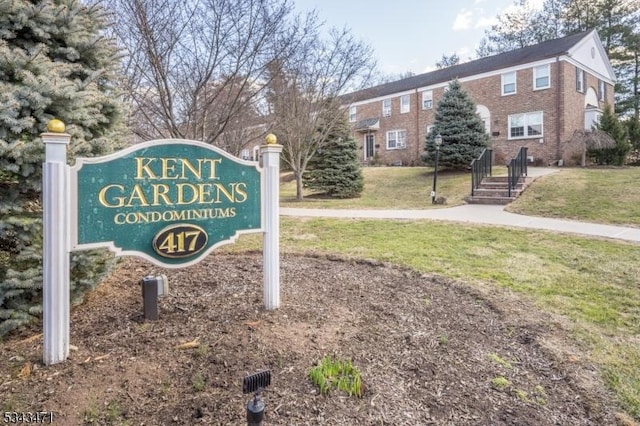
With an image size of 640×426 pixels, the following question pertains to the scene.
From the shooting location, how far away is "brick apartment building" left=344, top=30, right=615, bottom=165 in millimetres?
18547

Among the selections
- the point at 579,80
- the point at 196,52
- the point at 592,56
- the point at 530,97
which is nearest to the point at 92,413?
the point at 196,52

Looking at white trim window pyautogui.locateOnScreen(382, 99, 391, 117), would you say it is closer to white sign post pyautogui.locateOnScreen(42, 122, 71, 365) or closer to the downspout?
the downspout

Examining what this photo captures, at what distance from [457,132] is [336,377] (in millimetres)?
16471

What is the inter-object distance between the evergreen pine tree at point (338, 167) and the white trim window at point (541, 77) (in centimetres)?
1047

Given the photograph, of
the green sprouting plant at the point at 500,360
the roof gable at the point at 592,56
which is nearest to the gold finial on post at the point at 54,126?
the green sprouting plant at the point at 500,360

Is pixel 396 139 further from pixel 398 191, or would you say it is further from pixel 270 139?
pixel 270 139

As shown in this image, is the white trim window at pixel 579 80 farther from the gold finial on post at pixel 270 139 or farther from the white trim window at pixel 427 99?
the gold finial on post at pixel 270 139

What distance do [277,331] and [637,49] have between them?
34910mm

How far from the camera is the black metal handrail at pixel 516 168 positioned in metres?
11.4

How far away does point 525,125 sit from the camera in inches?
780

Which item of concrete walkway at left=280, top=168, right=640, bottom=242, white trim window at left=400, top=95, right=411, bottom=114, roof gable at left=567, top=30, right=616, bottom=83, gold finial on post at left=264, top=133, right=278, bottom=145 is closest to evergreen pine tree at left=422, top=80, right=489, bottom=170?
concrete walkway at left=280, top=168, right=640, bottom=242

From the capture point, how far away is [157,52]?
5.12m

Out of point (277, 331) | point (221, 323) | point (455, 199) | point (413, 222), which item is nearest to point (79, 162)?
point (221, 323)

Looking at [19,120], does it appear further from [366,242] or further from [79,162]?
[366,242]
